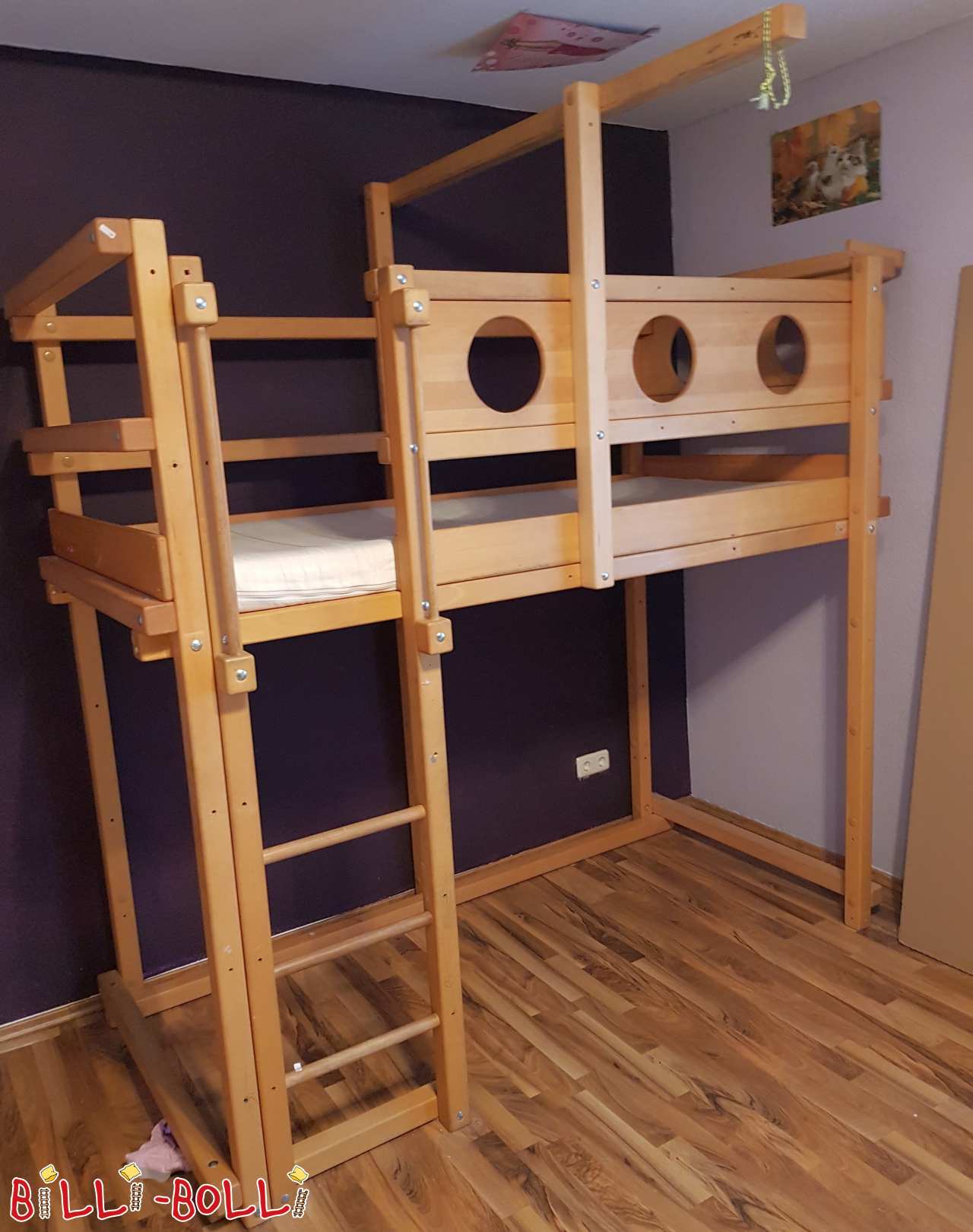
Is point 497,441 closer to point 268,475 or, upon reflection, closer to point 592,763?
point 268,475

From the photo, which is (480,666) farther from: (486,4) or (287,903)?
(486,4)

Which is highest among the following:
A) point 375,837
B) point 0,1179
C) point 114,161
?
point 114,161

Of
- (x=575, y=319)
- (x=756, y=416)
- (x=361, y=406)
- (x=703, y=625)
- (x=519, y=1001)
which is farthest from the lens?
(x=703, y=625)

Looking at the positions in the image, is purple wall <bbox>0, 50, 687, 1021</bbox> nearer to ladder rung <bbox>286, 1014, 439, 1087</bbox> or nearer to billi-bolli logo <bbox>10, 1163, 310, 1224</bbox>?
billi-bolli logo <bbox>10, 1163, 310, 1224</bbox>

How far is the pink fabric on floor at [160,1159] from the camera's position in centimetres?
199

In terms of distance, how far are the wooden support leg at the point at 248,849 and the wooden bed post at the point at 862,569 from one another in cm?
155

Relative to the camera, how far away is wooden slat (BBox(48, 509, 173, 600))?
5.34ft

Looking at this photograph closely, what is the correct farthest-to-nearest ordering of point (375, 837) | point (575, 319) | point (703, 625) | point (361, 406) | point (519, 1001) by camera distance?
point (703, 625)
point (375, 837)
point (361, 406)
point (519, 1001)
point (575, 319)

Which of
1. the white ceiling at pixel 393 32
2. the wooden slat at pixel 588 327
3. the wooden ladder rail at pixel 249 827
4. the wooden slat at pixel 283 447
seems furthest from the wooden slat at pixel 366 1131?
the white ceiling at pixel 393 32

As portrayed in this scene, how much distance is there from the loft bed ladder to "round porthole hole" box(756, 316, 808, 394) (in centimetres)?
137

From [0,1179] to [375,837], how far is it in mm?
1199

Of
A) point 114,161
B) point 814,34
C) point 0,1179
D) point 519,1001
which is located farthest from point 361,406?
point 0,1179

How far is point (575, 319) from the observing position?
1.93 meters

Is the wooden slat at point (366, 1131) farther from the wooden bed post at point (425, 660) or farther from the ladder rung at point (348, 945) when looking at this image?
the ladder rung at point (348, 945)
